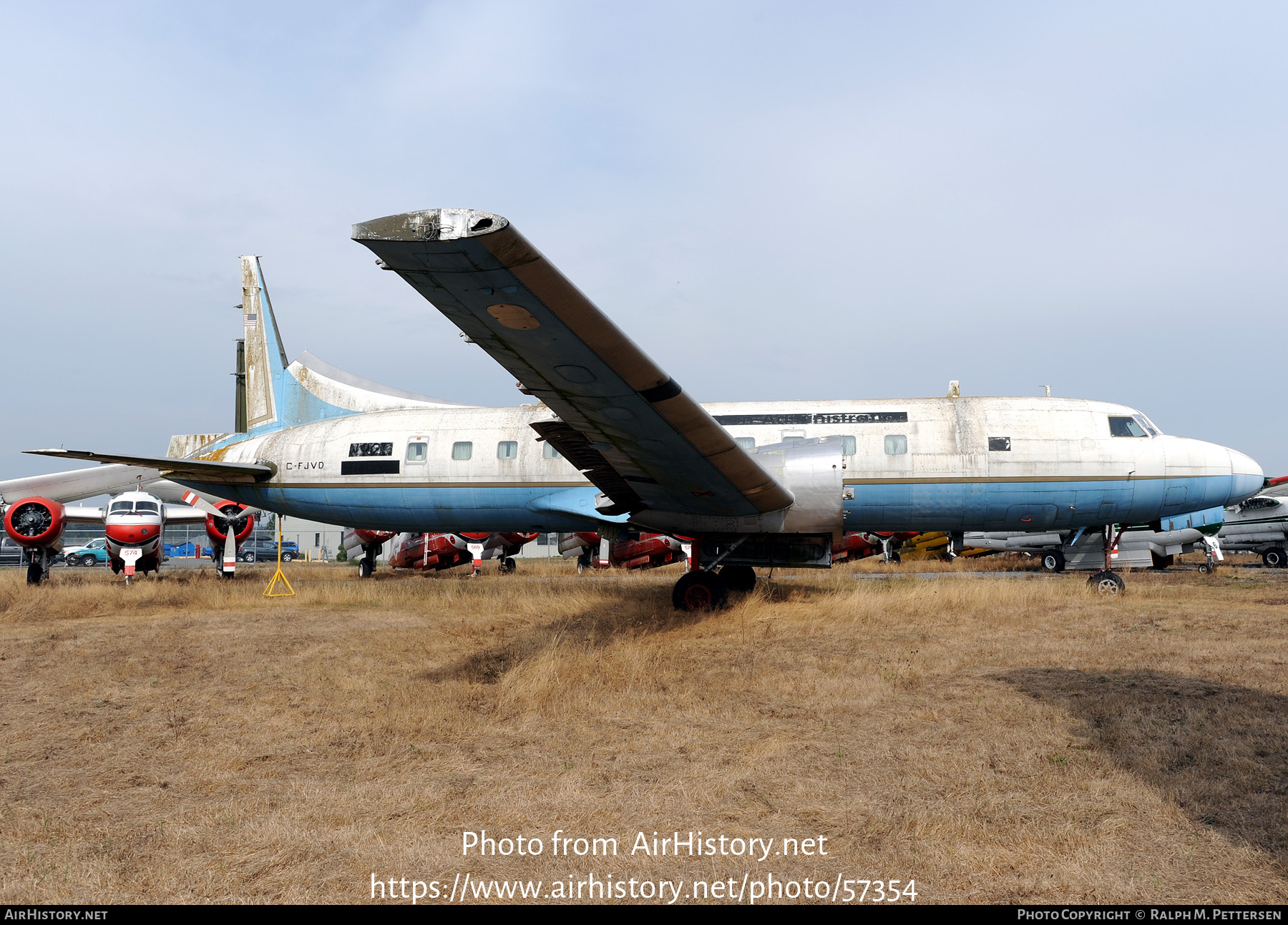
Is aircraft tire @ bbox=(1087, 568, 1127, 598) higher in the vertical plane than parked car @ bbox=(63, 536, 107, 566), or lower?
higher

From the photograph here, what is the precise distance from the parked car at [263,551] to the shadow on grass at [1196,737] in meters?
52.6

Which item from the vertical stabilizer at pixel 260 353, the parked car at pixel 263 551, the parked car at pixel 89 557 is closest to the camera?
the vertical stabilizer at pixel 260 353

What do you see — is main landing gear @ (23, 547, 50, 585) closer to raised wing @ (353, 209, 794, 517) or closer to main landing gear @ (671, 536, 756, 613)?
raised wing @ (353, 209, 794, 517)

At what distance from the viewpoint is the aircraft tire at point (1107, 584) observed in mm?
14633

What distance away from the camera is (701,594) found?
13.1 m

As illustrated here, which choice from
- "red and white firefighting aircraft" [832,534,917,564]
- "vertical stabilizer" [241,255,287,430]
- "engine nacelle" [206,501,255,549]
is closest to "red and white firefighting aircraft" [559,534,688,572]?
"red and white firefighting aircraft" [832,534,917,564]

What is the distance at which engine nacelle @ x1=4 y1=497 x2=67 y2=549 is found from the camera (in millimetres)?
19562

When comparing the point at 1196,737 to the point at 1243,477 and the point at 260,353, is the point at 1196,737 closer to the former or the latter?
the point at 1243,477

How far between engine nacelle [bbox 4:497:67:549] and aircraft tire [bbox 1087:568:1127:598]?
24.3 m

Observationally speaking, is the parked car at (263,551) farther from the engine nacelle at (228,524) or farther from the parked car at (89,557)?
the engine nacelle at (228,524)

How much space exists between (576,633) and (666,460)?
2838 mm

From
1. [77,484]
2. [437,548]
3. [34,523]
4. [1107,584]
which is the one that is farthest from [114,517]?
[1107,584]

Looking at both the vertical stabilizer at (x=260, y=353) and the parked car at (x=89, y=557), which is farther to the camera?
the parked car at (x=89, y=557)

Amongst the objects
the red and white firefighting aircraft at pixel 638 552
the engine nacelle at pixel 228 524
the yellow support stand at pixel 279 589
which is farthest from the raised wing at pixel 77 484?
the red and white firefighting aircraft at pixel 638 552
